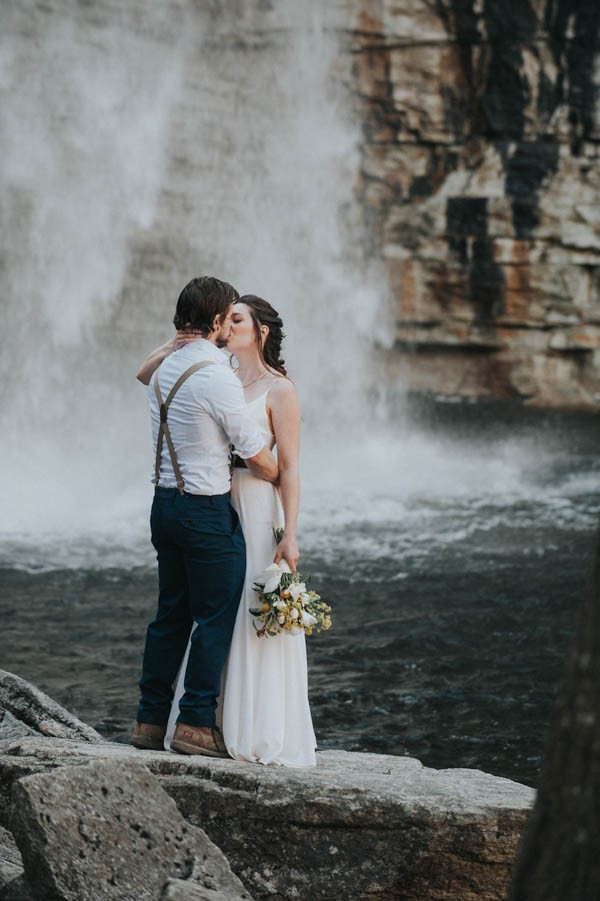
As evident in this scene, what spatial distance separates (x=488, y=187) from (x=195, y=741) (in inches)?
660

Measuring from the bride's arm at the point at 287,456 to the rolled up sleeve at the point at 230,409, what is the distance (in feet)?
0.84

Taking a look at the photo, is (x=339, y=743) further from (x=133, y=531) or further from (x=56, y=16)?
(x=56, y=16)

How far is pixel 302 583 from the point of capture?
4547 millimetres

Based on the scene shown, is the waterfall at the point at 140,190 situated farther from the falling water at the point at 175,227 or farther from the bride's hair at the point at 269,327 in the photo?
the bride's hair at the point at 269,327

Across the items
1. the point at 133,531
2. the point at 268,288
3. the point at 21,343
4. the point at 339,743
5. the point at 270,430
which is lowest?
the point at 339,743

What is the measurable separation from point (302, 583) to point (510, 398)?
16779 millimetres

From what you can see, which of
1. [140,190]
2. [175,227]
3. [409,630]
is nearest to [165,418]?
[409,630]

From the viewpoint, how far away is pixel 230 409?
4.40 metres

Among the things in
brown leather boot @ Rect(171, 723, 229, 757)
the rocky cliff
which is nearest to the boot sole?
brown leather boot @ Rect(171, 723, 229, 757)

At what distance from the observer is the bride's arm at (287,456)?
461 cm

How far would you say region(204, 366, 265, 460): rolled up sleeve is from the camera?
173 inches

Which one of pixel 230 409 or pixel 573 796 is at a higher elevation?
pixel 230 409

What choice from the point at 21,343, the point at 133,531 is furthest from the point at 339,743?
the point at 21,343

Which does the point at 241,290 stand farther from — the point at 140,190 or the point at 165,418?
the point at 165,418
